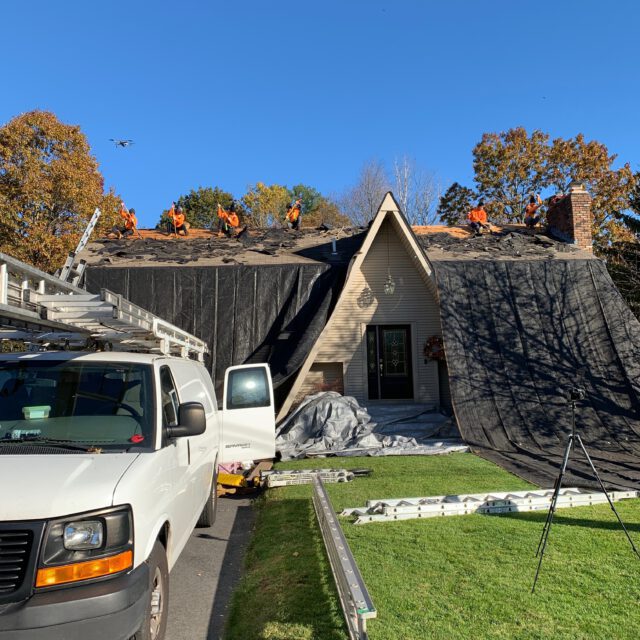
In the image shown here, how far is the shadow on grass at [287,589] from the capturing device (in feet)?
12.2

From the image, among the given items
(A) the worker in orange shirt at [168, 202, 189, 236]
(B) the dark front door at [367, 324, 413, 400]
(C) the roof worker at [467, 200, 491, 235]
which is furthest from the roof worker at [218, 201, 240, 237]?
(C) the roof worker at [467, 200, 491, 235]

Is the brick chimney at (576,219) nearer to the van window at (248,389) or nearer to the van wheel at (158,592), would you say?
the van window at (248,389)

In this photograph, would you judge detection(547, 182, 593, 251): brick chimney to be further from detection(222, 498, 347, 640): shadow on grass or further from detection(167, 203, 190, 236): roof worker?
detection(222, 498, 347, 640): shadow on grass

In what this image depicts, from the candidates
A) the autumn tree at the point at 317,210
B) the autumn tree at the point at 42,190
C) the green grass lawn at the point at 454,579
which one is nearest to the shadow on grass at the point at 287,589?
the green grass lawn at the point at 454,579

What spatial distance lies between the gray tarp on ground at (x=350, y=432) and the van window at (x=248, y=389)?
1957 millimetres

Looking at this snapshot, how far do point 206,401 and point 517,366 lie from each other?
23.7 feet

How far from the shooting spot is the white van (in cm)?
258

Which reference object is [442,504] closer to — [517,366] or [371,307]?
[517,366]

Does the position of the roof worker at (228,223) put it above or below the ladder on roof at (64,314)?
above

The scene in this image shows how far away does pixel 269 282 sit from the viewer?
13.6 meters

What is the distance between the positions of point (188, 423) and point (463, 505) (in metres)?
3.54

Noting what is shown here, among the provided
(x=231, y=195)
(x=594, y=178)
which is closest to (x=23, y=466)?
(x=594, y=178)

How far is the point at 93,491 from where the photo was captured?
108 inches

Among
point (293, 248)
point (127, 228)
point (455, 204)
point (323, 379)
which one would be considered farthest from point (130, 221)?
point (455, 204)
